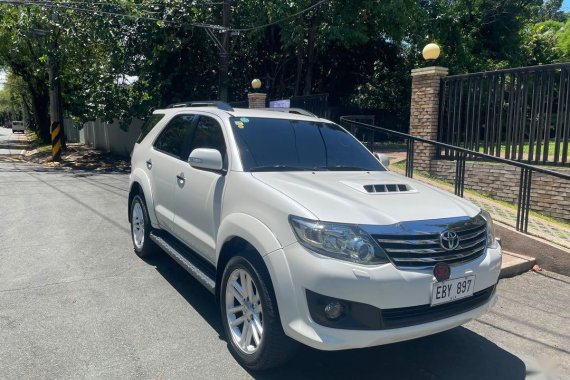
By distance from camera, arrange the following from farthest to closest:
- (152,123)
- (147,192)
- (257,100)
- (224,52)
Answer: (224,52) → (257,100) → (152,123) → (147,192)

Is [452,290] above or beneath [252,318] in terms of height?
above

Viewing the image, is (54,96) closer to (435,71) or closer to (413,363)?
(435,71)

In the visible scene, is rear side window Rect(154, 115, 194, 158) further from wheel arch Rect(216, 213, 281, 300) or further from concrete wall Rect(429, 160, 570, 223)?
concrete wall Rect(429, 160, 570, 223)

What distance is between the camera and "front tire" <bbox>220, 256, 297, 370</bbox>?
122 inches

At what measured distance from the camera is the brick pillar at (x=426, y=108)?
9.32 m

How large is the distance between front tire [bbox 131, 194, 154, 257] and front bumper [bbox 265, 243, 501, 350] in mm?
3071

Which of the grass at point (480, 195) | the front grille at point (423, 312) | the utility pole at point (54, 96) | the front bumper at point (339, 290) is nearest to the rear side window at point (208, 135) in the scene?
the front bumper at point (339, 290)

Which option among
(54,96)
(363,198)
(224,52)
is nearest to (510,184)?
(363,198)

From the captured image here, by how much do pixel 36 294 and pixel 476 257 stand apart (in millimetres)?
4092

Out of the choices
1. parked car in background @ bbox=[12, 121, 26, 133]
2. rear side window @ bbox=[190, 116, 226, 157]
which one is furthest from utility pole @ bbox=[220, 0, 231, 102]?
parked car in background @ bbox=[12, 121, 26, 133]

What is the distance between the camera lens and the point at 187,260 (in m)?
4.46

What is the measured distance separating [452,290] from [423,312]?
254 mm

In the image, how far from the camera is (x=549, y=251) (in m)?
5.86

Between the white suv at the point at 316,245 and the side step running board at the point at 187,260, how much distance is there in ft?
0.07
